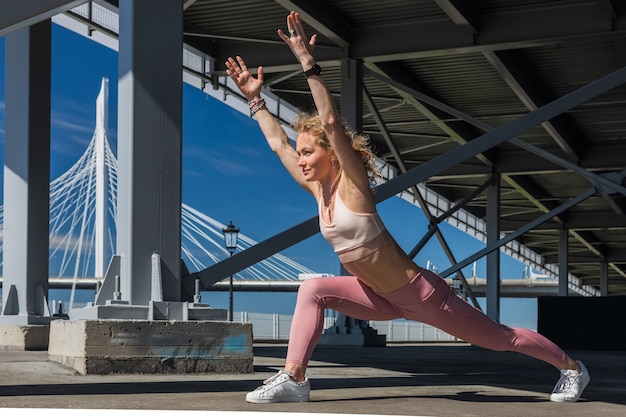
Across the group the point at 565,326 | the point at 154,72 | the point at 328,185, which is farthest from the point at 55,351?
the point at 565,326

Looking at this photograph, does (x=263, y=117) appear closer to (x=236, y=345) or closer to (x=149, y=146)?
(x=149, y=146)

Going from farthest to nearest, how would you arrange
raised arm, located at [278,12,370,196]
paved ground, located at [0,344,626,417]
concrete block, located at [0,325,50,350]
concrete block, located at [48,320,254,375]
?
concrete block, located at [0,325,50,350], concrete block, located at [48,320,254,375], paved ground, located at [0,344,626,417], raised arm, located at [278,12,370,196]

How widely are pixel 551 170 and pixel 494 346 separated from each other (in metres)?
21.9

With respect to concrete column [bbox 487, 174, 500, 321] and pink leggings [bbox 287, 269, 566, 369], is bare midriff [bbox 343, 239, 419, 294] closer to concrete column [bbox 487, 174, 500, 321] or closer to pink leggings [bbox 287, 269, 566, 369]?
pink leggings [bbox 287, 269, 566, 369]

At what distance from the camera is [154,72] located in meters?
7.98

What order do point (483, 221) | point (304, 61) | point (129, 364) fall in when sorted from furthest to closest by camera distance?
point (483, 221), point (129, 364), point (304, 61)

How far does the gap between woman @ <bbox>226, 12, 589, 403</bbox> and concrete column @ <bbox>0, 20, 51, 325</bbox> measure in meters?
6.72

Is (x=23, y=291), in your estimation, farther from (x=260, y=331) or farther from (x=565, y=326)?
(x=260, y=331)

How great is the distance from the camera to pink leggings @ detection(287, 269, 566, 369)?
16.0 ft

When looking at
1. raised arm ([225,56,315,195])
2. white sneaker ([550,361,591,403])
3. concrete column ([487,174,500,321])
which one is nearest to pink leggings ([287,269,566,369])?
white sneaker ([550,361,591,403])

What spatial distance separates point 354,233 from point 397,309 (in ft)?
1.89

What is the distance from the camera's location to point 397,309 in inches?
198

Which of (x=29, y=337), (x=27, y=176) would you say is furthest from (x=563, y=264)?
(x=29, y=337)

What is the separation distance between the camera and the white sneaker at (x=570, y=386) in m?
5.43
